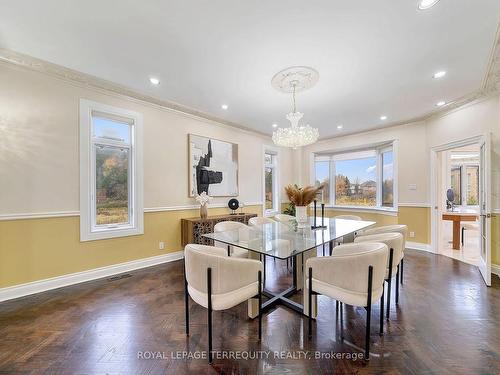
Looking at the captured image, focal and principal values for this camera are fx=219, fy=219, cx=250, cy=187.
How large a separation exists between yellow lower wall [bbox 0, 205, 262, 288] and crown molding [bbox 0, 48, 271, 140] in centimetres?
186

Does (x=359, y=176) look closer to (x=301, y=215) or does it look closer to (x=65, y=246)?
(x=301, y=215)

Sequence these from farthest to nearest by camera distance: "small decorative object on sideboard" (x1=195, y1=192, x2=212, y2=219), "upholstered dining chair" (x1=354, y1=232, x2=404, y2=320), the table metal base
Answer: "small decorative object on sideboard" (x1=195, y1=192, x2=212, y2=219), the table metal base, "upholstered dining chair" (x1=354, y1=232, x2=404, y2=320)

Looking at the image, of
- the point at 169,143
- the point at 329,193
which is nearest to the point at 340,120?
the point at 329,193

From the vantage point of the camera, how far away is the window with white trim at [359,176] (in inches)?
208

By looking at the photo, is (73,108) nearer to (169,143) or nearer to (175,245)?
(169,143)

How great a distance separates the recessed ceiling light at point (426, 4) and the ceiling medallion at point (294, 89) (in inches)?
43.0

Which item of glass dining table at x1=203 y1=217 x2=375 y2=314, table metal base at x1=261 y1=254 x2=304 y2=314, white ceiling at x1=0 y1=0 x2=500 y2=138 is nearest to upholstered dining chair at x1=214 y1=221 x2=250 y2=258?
glass dining table at x1=203 y1=217 x2=375 y2=314

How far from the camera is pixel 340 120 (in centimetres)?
464

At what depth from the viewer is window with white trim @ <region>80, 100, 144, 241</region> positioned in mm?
3062

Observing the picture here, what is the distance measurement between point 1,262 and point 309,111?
15.9 feet

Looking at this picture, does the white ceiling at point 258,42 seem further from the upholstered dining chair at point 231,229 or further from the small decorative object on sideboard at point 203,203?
the upholstered dining chair at point 231,229

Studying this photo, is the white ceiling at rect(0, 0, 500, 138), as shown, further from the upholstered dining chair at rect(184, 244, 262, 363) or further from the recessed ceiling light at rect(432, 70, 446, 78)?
the upholstered dining chair at rect(184, 244, 262, 363)

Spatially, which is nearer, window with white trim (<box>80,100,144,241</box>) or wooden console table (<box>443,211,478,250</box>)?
window with white trim (<box>80,100,144,241</box>)

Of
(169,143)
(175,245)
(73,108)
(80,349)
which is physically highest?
(73,108)
